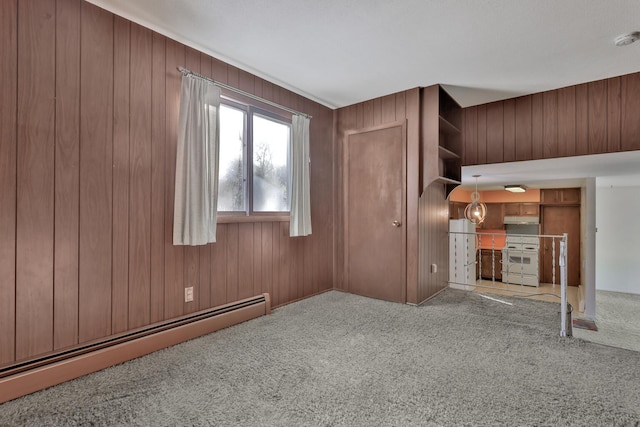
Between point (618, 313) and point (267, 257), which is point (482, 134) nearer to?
point (267, 257)

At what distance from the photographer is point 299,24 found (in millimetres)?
2119

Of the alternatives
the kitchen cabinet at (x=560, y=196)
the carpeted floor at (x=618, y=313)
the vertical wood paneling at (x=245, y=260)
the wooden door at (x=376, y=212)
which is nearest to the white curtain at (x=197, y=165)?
the vertical wood paneling at (x=245, y=260)

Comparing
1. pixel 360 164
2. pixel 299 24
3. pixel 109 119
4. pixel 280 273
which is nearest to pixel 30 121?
pixel 109 119

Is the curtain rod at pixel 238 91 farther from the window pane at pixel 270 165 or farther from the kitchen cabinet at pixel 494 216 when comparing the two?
the kitchen cabinet at pixel 494 216

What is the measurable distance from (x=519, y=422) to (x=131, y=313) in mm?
2394

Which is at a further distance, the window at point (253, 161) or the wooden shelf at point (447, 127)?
the wooden shelf at point (447, 127)

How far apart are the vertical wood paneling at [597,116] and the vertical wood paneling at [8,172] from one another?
4.72 m

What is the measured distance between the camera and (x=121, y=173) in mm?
2045

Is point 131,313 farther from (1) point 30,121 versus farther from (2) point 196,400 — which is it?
(1) point 30,121

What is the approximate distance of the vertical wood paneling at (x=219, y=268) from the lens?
258cm

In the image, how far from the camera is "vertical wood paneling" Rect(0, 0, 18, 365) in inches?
63.3

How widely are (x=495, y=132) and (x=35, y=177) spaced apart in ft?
14.4

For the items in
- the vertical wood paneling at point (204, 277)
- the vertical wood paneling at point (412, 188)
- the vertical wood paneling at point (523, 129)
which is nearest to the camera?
the vertical wood paneling at point (204, 277)

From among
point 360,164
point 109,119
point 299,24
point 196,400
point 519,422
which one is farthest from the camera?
point 360,164
